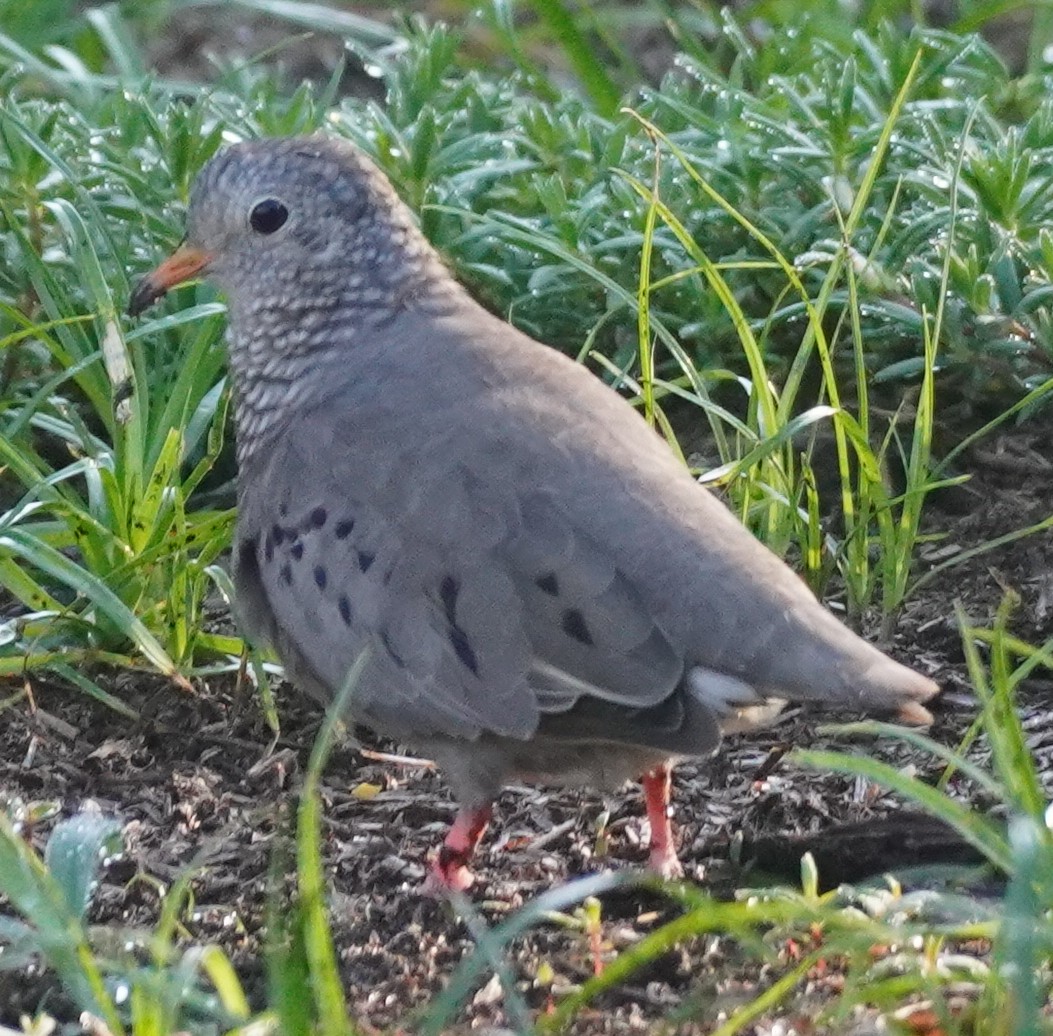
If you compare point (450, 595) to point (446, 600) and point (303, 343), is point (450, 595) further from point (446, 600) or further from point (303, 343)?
point (303, 343)

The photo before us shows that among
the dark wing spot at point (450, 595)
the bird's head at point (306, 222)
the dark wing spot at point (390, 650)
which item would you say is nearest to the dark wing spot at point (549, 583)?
the dark wing spot at point (450, 595)

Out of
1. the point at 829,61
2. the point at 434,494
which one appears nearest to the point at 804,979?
the point at 434,494

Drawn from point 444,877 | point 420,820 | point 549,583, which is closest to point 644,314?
point 549,583

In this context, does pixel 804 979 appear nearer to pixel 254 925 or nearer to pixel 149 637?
pixel 254 925

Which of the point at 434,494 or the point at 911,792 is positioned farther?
the point at 434,494

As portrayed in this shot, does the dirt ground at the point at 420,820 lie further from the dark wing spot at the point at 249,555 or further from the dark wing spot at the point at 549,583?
the dark wing spot at the point at 549,583

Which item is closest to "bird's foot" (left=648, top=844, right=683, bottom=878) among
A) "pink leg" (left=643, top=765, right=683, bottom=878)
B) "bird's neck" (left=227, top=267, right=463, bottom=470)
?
"pink leg" (left=643, top=765, right=683, bottom=878)
